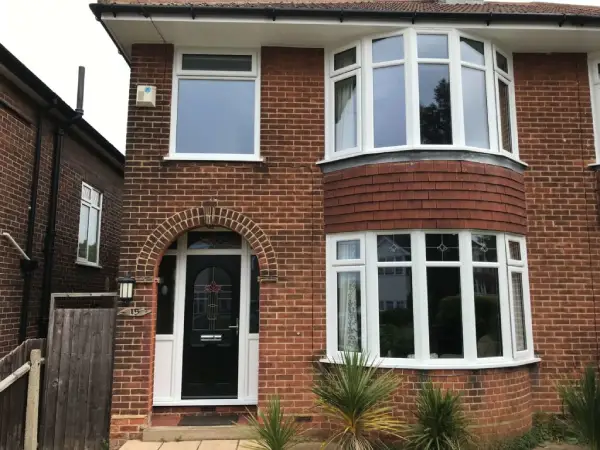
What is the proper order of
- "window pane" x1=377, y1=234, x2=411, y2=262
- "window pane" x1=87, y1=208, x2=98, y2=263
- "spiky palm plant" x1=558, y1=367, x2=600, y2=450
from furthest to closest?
"window pane" x1=87, y1=208, x2=98, y2=263 < "window pane" x1=377, y1=234, x2=411, y2=262 < "spiky palm plant" x1=558, y1=367, x2=600, y2=450

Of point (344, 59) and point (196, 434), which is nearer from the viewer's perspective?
point (196, 434)

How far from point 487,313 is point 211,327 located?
3823 mm

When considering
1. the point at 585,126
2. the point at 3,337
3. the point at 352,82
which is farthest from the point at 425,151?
the point at 3,337

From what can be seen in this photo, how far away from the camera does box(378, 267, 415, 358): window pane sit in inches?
251

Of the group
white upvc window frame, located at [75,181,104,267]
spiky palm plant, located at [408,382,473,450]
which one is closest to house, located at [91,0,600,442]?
spiky palm plant, located at [408,382,473,450]

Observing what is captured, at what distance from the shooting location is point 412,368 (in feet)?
20.4

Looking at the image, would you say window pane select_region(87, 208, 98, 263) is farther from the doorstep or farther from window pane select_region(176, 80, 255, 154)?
the doorstep

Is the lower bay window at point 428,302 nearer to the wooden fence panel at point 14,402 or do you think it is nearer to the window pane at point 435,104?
the window pane at point 435,104

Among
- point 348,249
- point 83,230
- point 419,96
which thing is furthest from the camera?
point 83,230

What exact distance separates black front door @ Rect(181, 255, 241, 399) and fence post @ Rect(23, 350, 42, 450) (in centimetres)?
184

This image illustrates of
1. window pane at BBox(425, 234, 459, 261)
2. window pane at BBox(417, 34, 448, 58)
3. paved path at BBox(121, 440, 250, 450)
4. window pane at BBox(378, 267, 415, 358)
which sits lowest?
paved path at BBox(121, 440, 250, 450)

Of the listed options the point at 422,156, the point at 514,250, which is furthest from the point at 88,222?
the point at 514,250

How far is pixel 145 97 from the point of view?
6941 millimetres

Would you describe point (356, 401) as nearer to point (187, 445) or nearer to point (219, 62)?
point (187, 445)
